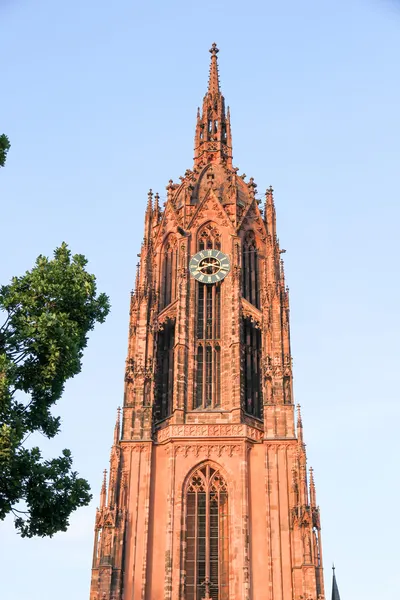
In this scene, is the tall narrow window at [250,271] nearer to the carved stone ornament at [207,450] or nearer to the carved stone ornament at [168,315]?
the carved stone ornament at [168,315]

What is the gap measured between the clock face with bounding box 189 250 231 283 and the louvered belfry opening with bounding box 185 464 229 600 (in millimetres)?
11021

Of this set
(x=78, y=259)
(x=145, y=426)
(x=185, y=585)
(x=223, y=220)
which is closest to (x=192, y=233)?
(x=223, y=220)

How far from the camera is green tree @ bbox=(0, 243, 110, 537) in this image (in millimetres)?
19703

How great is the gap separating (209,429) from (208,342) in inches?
215

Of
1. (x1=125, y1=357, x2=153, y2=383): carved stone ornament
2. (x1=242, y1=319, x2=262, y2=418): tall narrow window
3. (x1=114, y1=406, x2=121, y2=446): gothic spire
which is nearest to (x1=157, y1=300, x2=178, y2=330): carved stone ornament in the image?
(x1=125, y1=357, x2=153, y2=383): carved stone ornament

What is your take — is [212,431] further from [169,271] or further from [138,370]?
[169,271]

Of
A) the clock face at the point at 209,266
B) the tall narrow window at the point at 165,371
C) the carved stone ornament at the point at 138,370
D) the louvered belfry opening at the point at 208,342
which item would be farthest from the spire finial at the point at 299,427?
the clock face at the point at 209,266

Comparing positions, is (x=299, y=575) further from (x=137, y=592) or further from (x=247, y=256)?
(x=247, y=256)

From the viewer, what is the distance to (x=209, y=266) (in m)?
50.4

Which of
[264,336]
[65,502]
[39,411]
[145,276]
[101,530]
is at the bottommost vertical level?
[65,502]

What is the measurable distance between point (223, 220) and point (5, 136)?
3181 centimetres

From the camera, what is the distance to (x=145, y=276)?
5119 centimetres

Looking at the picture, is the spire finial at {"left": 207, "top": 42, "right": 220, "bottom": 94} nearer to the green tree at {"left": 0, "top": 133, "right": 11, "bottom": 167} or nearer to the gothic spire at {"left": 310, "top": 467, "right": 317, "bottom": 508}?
the gothic spire at {"left": 310, "top": 467, "right": 317, "bottom": 508}

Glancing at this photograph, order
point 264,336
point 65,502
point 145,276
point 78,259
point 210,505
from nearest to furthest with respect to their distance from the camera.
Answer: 1. point 65,502
2. point 78,259
3. point 210,505
4. point 264,336
5. point 145,276
